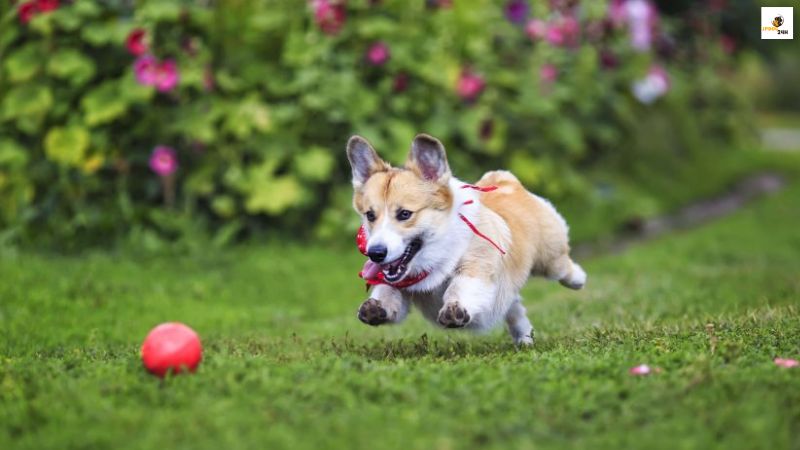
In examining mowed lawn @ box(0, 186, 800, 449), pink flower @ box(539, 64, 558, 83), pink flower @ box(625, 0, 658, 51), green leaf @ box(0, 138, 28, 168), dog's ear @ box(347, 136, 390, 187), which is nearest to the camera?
mowed lawn @ box(0, 186, 800, 449)

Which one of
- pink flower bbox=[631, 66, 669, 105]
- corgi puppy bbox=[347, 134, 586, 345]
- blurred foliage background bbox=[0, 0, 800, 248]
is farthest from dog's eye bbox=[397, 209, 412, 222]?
pink flower bbox=[631, 66, 669, 105]

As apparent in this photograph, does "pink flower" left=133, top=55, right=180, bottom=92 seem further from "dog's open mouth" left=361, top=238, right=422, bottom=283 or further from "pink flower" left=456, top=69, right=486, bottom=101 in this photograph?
"dog's open mouth" left=361, top=238, right=422, bottom=283

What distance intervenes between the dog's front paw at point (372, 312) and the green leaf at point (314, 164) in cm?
483

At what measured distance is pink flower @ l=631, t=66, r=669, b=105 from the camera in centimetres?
1322

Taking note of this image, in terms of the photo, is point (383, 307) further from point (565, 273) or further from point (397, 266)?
point (565, 273)

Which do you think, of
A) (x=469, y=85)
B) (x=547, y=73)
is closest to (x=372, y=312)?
(x=469, y=85)

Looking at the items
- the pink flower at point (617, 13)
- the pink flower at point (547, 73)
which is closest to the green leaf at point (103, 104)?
the pink flower at point (547, 73)

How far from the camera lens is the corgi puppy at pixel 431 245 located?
527cm

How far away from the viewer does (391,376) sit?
4629 mm

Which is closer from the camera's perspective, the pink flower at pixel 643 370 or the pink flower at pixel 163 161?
the pink flower at pixel 643 370

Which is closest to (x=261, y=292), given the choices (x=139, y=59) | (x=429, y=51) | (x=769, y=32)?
A: (x=139, y=59)

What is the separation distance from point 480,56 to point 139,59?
384 centimetres

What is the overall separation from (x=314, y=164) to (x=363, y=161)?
14.3 feet

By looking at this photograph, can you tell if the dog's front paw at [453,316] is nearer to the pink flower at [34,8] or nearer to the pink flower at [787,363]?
the pink flower at [787,363]
